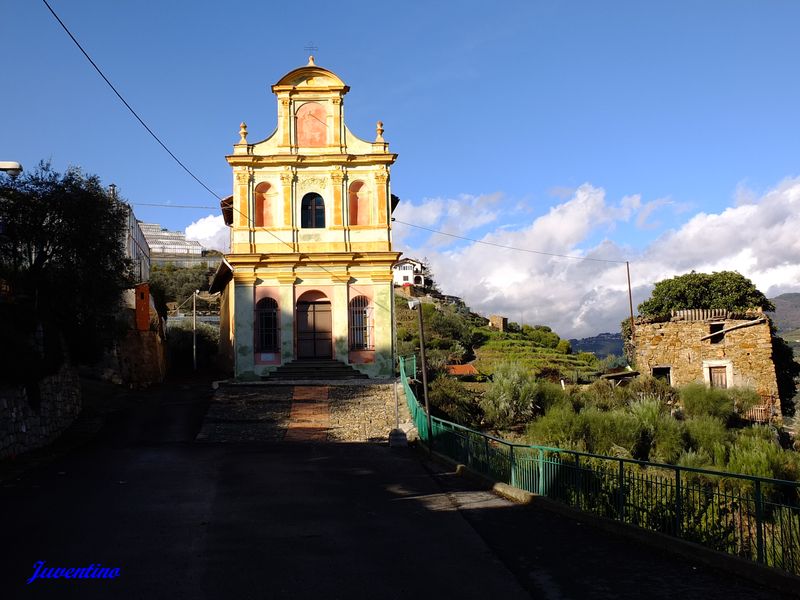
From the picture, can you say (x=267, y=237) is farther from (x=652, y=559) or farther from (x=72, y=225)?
(x=652, y=559)

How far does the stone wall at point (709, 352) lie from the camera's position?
31562mm

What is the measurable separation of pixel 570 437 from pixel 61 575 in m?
15.6

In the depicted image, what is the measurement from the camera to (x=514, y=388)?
25375 millimetres

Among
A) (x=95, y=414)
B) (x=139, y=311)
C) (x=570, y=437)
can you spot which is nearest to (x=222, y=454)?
(x=95, y=414)

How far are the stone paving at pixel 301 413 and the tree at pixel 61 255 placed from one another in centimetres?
474

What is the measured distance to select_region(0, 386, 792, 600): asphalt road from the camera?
23.6 feet

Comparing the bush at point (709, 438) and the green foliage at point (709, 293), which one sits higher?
the green foliage at point (709, 293)

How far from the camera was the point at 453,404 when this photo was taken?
80.6ft

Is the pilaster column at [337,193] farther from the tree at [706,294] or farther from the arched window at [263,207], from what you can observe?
the tree at [706,294]

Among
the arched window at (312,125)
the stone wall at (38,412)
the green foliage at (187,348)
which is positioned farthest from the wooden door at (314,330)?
the green foliage at (187,348)

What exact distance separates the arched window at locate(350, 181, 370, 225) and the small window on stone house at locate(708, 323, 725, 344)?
1588 cm

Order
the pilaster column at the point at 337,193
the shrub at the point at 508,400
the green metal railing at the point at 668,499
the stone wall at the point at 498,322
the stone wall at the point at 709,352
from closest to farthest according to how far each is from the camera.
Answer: the green metal railing at the point at 668,499 < the shrub at the point at 508,400 < the pilaster column at the point at 337,193 < the stone wall at the point at 709,352 < the stone wall at the point at 498,322

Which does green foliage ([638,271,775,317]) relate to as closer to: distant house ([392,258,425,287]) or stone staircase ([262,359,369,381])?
stone staircase ([262,359,369,381])

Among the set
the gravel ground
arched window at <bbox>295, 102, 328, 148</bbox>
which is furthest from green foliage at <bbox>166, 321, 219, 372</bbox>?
arched window at <bbox>295, 102, 328, 148</bbox>
